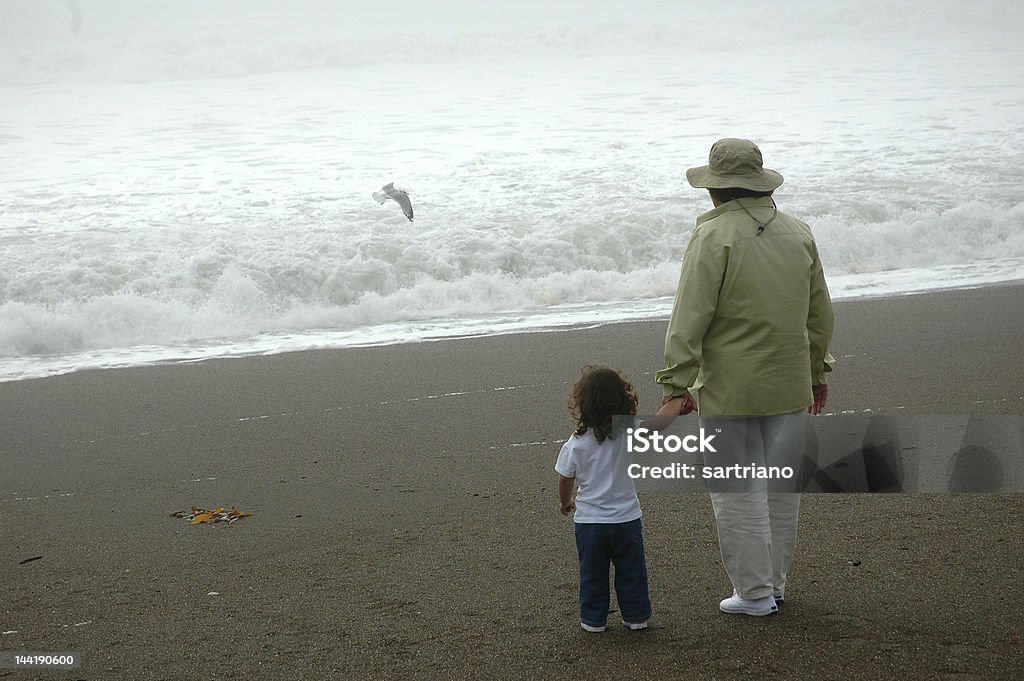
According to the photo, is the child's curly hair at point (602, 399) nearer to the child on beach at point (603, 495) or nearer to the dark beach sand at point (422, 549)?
the child on beach at point (603, 495)

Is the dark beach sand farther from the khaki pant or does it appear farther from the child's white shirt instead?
the child's white shirt

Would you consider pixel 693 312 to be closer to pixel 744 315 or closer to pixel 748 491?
pixel 744 315

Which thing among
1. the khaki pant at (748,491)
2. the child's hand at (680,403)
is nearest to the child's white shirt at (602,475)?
the child's hand at (680,403)

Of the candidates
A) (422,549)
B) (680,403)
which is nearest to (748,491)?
(680,403)

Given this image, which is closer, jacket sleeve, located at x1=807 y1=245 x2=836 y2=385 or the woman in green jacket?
the woman in green jacket

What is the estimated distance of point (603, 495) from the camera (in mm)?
3494

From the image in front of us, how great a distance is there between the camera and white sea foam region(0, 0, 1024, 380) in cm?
1184

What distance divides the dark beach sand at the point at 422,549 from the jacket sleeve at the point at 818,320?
0.84 metres

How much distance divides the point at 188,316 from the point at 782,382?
8.95m

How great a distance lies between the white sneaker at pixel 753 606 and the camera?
3.62 metres

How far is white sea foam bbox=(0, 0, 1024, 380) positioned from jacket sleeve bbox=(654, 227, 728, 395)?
22.8 ft

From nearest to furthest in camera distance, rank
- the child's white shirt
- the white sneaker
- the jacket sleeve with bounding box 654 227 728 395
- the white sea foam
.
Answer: the jacket sleeve with bounding box 654 227 728 395, the child's white shirt, the white sneaker, the white sea foam

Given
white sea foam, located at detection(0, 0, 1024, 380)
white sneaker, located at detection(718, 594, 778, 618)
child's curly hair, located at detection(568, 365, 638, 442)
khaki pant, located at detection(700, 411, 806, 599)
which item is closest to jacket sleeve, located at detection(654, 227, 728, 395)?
child's curly hair, located at detection(568, 365, 638, 442)

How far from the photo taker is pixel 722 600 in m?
3.81
